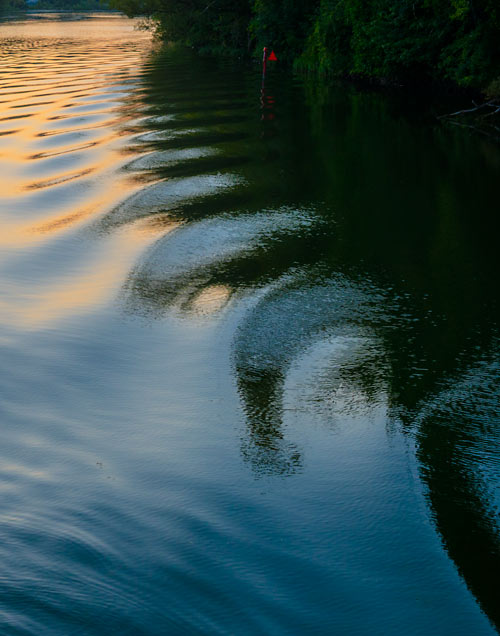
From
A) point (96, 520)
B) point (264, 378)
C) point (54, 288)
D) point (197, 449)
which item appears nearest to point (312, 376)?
point (264, 378)

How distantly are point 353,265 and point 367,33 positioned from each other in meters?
18.8

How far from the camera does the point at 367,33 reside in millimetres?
26625

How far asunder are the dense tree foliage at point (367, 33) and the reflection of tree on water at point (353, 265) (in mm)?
3685

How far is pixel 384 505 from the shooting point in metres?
5.68

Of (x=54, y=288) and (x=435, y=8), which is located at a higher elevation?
(x=435, y=8)

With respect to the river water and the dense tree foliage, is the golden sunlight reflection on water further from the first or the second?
the dense tree foliage

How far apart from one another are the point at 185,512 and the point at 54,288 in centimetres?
491

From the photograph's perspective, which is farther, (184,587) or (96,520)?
(96,520)

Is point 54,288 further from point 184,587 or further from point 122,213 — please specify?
point 184,587

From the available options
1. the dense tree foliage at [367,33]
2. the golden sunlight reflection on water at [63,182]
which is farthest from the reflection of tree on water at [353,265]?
the dense tree foliage at [367,33]

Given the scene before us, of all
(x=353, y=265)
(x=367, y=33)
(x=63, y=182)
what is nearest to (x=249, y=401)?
(x=353, y=265)

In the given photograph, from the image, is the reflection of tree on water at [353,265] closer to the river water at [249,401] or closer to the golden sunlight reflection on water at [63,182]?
the river water at [249,401]

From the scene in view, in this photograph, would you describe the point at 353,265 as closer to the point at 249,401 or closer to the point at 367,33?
the point at 249,401

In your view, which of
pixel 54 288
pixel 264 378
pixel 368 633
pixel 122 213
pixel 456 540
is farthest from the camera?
pixel 122 213
